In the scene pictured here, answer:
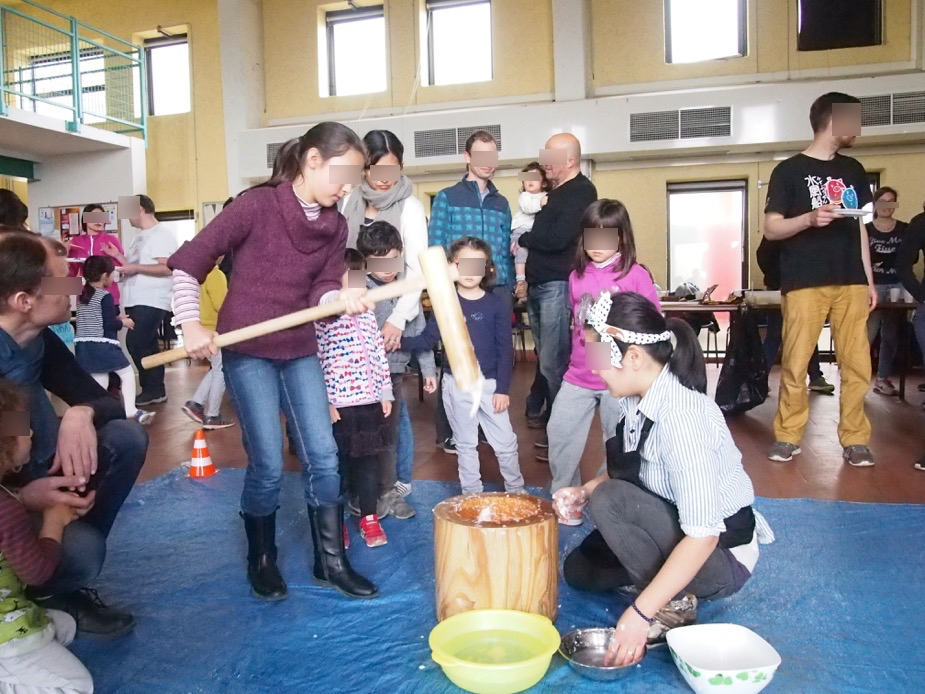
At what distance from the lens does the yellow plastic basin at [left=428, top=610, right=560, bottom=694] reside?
1.55 m

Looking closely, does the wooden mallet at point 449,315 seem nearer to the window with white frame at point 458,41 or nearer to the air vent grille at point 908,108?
the air vent grille at point 908,108

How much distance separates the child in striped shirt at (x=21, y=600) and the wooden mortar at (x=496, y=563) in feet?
2.74

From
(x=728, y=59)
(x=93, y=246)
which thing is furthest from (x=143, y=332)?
(x=728, y=59)

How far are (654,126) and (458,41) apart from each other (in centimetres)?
267

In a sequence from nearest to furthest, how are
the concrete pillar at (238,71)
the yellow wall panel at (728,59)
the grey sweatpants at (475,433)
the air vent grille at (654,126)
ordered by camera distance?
the grey sweatpants at (475,433)
the yellow wall panel at (728,59)
the air vent grille at (654,126)
the concrete pillar at (238,71)

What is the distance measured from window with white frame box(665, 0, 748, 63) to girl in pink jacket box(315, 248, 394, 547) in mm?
6746

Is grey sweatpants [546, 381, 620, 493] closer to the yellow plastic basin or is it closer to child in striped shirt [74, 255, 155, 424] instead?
the yellow plastic basin

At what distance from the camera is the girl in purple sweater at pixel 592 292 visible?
2.75 meters

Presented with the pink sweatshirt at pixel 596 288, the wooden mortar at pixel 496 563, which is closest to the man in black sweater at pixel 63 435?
the wooden mortar at pixel 496 563

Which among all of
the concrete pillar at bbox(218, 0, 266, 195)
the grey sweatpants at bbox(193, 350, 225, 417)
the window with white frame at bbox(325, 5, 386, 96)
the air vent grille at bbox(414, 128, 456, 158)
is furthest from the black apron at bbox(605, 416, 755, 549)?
the concrete pillar at bbox(218, 0, 266, 195)

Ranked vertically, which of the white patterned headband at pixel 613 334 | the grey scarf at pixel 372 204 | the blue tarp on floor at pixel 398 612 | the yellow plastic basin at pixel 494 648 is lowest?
the blue tarp on floor at pixel 398 612

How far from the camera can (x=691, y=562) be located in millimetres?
1628

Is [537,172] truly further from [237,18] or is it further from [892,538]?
[237,18]

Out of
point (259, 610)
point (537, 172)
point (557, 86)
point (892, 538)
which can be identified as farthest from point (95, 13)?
point (892, 538)
